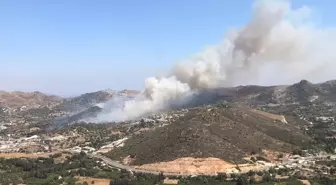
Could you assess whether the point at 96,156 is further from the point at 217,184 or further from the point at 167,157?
the point at 217,184

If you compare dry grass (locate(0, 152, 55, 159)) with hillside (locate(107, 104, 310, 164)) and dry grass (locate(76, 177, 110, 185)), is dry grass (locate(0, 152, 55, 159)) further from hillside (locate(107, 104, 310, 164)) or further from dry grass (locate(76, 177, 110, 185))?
dry grass (locate(76, 177, 110, 185))

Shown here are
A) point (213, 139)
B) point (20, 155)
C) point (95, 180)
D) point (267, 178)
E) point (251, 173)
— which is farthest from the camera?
point (20, 155)

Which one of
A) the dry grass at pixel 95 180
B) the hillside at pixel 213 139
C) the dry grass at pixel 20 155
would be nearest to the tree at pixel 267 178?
the hillside at pixel 213 139

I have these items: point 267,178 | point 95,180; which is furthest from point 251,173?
point 95,180

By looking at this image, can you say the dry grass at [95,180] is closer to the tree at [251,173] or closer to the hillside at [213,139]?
the hillside at [213,139]

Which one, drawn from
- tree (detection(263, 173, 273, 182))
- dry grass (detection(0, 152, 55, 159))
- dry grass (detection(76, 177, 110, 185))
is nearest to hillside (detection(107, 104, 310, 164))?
tree (detection(263, 173, 273, 182))

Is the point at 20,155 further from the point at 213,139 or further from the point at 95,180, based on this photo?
the point at 213,139

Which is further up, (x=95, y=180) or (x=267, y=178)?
(x=267, y=178)

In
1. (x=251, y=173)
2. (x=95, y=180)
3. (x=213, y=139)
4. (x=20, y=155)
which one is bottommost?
(x=95, y=180)
